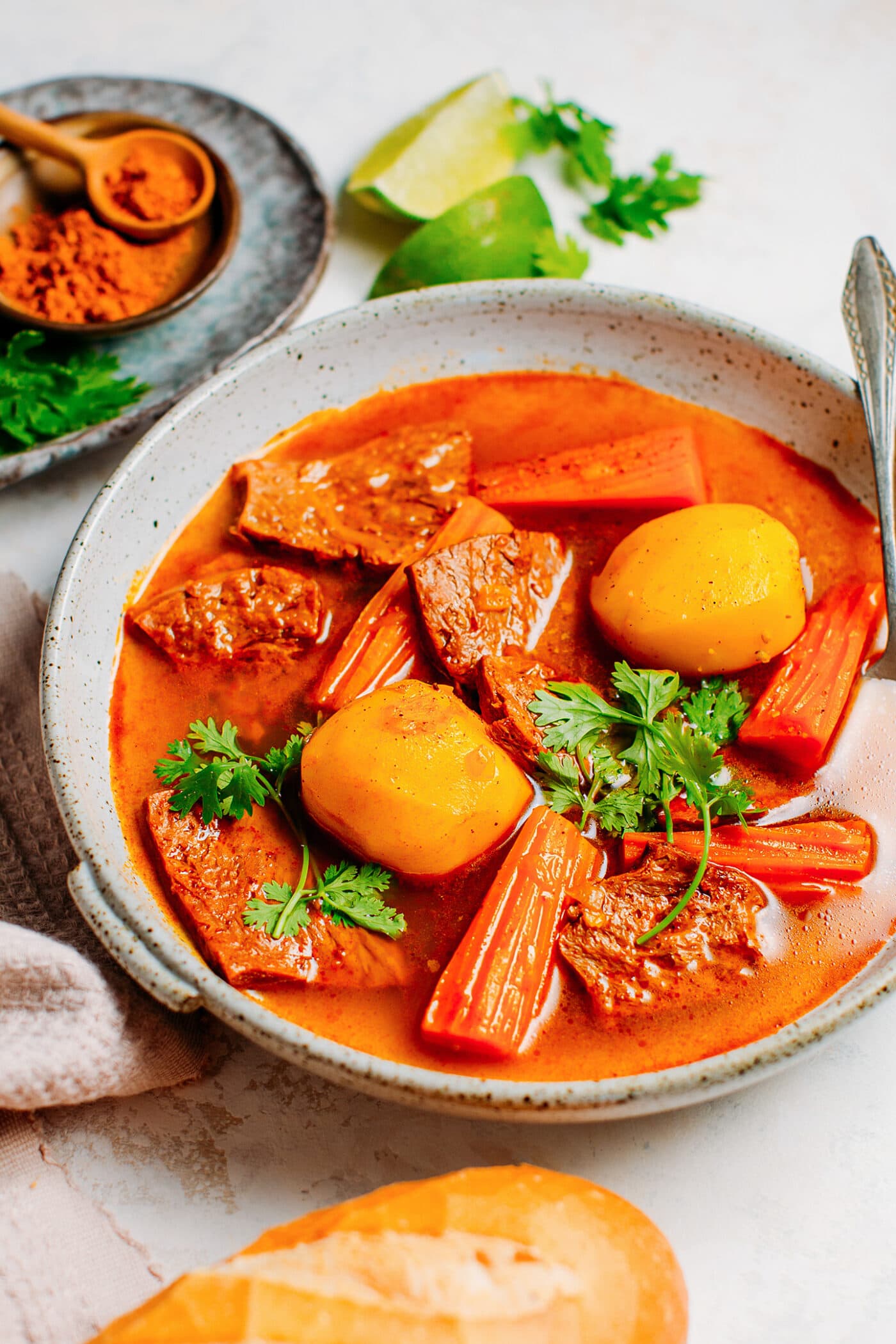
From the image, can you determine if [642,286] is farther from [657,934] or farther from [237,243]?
[657,934]

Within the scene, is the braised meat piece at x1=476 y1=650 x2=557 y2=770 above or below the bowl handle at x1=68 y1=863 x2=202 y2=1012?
above

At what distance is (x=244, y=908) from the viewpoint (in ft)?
7.63

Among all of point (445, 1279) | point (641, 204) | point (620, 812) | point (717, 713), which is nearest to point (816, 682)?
point (717, 713)

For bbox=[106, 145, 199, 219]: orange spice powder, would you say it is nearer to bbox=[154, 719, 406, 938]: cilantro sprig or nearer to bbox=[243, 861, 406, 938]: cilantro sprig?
bbox=[154, 719, 406, 938]: cilantro sprig

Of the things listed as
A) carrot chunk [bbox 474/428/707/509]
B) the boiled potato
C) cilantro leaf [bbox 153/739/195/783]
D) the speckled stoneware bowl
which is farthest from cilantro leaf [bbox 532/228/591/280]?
the boiled potato

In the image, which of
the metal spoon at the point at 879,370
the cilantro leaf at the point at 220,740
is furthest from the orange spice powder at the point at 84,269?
the metal spoon at the point at 879,370

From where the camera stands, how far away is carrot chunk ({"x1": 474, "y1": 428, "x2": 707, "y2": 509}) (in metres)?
2.86

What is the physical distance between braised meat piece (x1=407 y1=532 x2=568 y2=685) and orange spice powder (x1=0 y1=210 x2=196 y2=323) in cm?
142

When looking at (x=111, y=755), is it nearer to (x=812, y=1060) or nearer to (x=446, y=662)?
(x=446, y=662)

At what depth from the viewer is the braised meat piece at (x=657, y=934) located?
2.24 m

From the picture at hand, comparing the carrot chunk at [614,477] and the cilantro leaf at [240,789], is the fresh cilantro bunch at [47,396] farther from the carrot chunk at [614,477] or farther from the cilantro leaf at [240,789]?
the cilantro leaf at [240,789]

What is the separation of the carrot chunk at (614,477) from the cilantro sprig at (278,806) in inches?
35.5

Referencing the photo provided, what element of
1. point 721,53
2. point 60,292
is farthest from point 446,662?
point 721,53

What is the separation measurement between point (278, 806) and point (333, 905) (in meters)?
0.27
